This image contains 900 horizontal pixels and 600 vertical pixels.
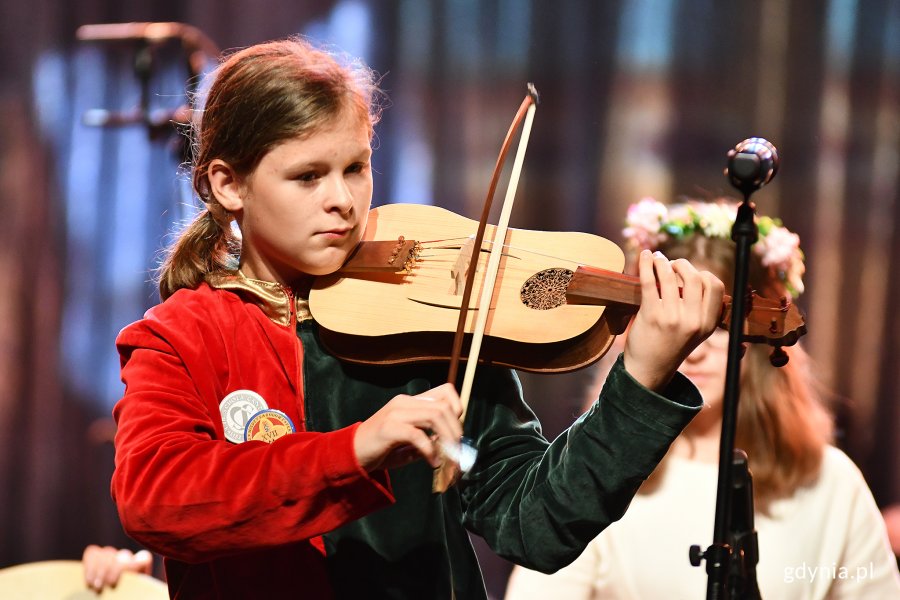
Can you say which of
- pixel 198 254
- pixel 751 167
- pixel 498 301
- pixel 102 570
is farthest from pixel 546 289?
pixel 102 570

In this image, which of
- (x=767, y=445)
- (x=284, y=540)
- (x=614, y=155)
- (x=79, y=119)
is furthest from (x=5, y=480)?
(x=284, y=540)

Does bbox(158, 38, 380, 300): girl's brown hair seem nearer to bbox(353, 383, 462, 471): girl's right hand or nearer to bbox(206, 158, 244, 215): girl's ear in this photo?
bbox(206, 158, 244, 215): girl's ear

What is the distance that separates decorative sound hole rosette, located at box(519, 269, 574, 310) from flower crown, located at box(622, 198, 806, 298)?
1196 mm

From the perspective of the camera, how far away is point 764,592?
88.0 inches

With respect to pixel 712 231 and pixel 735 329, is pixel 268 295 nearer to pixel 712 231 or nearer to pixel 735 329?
pixel 735 329

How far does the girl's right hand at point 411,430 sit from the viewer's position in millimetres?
1018

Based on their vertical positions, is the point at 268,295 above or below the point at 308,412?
above

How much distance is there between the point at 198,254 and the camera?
1414 mm

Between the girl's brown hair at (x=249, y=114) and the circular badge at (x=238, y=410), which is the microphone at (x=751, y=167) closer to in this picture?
the girl's brown hair at (x=249, y=114)

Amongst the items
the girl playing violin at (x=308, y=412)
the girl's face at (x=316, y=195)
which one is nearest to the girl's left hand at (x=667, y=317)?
the girl playing violin at (x=308, y=412)

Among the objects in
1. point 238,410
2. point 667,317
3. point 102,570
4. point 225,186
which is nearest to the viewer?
point 667,317

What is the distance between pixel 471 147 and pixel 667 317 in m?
2.32

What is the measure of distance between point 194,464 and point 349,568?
290 millimetres

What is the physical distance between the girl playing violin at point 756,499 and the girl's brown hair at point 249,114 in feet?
3.93
